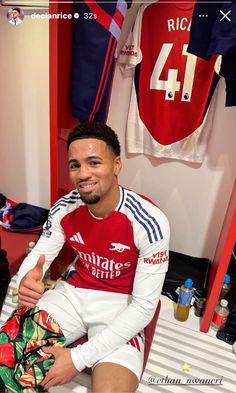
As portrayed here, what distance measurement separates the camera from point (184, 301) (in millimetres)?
1394

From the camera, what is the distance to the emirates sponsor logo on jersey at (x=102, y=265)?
1029mm

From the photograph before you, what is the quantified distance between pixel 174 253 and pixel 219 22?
4.14ft

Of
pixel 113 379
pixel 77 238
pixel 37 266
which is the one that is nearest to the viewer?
pixel 113 379

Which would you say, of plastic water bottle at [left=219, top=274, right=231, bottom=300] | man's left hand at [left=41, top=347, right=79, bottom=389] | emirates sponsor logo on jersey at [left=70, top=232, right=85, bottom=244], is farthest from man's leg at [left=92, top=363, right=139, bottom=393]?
plastic water bottle at [left=219, top=274, right=231, bottom=300]

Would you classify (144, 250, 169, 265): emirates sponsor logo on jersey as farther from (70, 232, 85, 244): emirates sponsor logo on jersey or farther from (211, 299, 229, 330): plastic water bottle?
(211, 299, 229, 330): plastic water bottle

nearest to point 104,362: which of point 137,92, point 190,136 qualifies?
point 190,136

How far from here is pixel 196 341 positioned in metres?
1.32

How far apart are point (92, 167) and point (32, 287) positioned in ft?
1.41

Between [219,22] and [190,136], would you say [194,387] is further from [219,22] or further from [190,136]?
[219,22]

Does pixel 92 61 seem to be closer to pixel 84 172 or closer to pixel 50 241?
pixel 84 172

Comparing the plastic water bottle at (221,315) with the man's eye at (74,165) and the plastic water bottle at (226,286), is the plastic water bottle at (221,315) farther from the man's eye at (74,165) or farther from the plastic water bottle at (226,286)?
the man's eye at (74,165)

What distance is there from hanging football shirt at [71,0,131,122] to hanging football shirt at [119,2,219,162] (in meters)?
0.30

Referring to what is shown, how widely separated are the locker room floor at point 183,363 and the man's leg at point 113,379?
0.17 m

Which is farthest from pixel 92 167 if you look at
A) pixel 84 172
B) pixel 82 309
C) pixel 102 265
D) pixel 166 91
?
pixel 166 91
